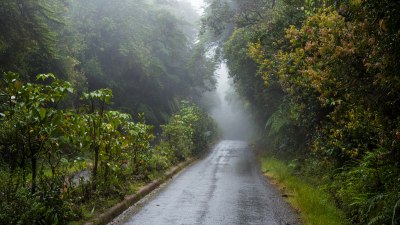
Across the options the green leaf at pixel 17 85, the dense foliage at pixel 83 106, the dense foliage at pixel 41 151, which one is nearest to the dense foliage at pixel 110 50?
the dense foliage at pixel 83 106

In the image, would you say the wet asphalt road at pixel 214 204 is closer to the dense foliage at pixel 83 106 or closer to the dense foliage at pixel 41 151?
the dense foliage at pixel 83 106

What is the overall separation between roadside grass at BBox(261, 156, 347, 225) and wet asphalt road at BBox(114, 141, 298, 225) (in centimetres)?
30

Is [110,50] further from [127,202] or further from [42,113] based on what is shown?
[42,113]

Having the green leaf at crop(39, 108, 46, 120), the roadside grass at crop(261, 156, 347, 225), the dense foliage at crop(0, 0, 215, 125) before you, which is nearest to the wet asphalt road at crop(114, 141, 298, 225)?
the roadside grass at crop(261, 156, 347, 225)

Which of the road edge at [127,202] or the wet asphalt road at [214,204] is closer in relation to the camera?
the road edge at [127,202]

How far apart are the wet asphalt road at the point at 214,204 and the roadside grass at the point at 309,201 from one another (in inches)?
11.7

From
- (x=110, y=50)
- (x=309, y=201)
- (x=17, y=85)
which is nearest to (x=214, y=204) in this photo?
(x=309, y=201)

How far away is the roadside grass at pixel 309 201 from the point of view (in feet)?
24.7

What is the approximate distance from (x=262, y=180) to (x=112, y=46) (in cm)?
1543

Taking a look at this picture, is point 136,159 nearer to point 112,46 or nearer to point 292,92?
point 292,92

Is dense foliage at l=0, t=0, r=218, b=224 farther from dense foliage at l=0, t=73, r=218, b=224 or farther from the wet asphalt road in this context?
the wet asphalt road

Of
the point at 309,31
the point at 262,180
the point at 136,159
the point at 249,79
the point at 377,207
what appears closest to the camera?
the point at 377,207

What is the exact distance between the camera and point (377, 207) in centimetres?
650

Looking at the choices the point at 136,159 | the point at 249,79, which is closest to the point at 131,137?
the point at 136,159
